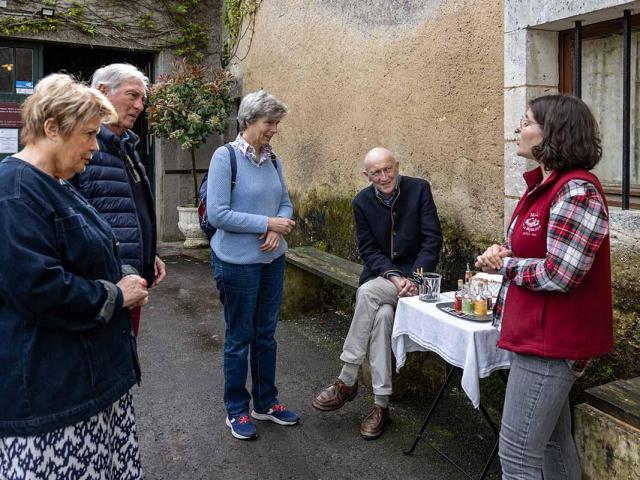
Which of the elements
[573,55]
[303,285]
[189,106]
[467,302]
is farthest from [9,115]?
[467,302]

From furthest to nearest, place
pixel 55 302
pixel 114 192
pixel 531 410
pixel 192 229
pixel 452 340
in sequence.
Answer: pixel 192 229
pixel 452 340
pixel 114 192
pixel 531 410
pixel 55 302

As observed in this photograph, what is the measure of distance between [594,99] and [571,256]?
1.93 metres

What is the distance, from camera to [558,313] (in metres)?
2.08

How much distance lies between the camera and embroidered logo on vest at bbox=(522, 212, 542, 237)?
215cm

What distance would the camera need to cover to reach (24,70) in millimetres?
8469

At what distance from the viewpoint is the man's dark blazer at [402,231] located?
3.78 m

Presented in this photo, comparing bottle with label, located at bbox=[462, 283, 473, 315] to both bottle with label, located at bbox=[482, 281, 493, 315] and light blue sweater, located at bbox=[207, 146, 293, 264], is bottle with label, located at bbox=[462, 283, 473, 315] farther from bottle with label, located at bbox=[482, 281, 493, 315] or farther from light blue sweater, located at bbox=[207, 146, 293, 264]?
light blue sweater, located at bbox=[207, 146, 293, 264]

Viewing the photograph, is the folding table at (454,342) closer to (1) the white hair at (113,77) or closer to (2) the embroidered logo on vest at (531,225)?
(2) the embroidered logo on vest at (531,225)

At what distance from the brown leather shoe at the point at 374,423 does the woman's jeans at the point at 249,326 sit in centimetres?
53

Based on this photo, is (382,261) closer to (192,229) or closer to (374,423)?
(374,423)

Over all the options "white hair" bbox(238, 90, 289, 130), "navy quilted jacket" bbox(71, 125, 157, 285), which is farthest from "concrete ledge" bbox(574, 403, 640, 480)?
"white hair" bbox(238, 90, 289, 130)

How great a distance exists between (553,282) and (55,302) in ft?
4.87

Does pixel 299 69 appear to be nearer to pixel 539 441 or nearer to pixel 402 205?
pixel 402 205

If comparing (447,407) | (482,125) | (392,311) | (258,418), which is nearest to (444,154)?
(482,125)
